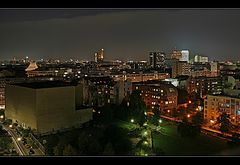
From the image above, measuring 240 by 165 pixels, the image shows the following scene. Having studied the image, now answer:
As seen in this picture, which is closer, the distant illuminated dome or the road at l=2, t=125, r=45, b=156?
the road at l=2, t=125, r=45, b=156

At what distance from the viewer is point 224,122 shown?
17.3 feet

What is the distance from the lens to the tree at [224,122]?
16.7ft

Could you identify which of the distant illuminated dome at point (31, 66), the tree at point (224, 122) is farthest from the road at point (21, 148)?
the distant illuminated dome at point (31, 66)

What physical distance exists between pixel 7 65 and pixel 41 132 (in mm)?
7158

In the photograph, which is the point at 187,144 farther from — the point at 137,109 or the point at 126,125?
the point at 137,109

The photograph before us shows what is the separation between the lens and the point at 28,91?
5367 mm

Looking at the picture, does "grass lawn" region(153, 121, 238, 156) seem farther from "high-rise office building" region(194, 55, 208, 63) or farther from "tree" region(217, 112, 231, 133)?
"high-rise office building" region(194, 55, 208, 63)

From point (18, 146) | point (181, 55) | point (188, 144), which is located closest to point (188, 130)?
point (188, 144)

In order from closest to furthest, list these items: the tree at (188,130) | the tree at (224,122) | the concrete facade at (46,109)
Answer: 1. the tree at (188,130)
2. the tree at (224,122)
3. the concrete facade at (46,109)

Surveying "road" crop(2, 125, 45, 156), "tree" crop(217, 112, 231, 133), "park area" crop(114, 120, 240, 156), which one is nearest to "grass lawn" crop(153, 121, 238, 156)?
"park area" crop(114, 120, 240, 156)

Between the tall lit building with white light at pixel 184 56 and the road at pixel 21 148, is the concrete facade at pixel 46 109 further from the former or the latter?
the tall lit building with white light at pixel 184 56

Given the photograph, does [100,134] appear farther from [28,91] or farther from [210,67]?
[210,67]

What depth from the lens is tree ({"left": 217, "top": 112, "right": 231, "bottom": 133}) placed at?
5078 millimetres

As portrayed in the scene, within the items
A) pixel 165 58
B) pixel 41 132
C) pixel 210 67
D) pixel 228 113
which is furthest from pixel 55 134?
pixel 165 58
